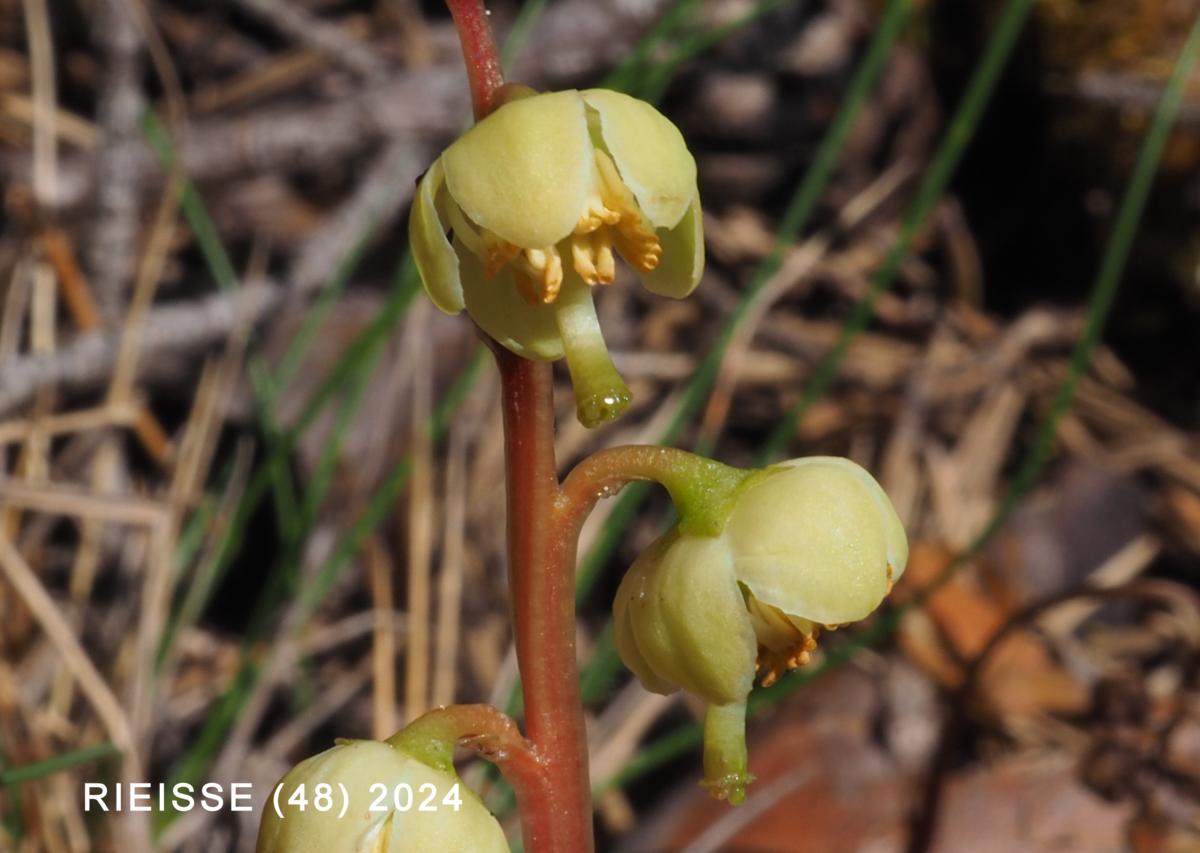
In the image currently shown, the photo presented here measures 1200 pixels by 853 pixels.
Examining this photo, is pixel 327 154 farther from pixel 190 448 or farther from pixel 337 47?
pixel 190 448

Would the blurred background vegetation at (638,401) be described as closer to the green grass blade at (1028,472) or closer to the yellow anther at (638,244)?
the green grass blade at (1028,472)

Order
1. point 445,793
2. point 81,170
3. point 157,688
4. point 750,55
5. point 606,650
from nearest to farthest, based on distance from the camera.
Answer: point 445,793 → point 606,650 → point 157,688 → point 81,170 → point 750,55

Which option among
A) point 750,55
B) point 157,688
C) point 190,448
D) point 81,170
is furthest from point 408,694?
point 750,55

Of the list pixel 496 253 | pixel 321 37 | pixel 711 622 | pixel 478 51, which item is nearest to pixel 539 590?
pixel 711 622

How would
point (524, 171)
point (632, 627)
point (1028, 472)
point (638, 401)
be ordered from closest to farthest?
point (524, 171) → point (632, 627) → point (1028, 472) → point (638, 401)

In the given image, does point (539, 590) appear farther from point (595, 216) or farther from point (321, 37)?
point (321, 37)

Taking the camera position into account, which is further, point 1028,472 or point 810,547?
point 1028,472
